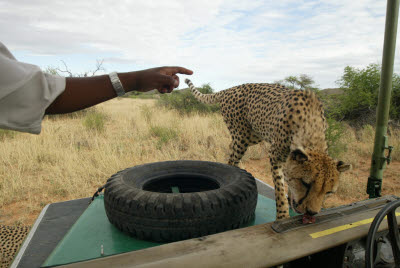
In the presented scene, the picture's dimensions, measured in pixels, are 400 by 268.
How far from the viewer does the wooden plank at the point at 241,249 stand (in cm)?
127

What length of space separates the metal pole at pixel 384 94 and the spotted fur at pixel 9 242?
3.96m

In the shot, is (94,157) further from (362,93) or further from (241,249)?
(362,93)

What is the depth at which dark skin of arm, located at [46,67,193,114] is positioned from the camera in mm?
1300

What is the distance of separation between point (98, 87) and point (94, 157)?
530cm

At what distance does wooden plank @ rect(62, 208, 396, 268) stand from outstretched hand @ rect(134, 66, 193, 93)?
886 millimetres

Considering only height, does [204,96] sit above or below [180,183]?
above

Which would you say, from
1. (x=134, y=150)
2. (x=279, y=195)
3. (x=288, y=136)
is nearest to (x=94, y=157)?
(x=134, y=150)

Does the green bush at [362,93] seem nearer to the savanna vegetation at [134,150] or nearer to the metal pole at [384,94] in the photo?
the savanna vegetation at [134,150]

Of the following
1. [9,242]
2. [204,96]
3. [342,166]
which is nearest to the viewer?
[342,166]

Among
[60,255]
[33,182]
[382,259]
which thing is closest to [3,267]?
[60,255]

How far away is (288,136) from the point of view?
263cm

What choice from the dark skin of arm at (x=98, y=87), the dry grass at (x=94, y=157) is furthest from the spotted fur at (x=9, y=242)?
the dark skin of arm at (x=98, y=87)

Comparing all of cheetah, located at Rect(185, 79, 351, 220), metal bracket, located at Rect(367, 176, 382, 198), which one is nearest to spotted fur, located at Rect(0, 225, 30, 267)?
cheetah, located at Rect(185, 79, 351, 220)

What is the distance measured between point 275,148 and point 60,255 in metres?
2.07
